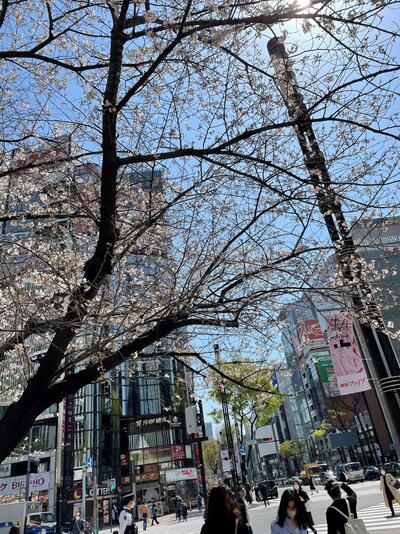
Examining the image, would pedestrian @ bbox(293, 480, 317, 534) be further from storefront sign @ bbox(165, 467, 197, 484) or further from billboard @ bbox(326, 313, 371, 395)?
storefront sign @ bbox(165, 467, 197, 484)

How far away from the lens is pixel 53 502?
A: 119ft

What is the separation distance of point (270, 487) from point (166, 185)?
87.7 ft

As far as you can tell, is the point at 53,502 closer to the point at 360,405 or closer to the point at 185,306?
the point at 360,405

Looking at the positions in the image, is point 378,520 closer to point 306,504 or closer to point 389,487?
point 389,487

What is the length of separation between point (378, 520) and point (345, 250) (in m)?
9.75

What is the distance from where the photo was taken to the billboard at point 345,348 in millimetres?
4914

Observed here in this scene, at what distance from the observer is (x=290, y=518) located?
468 centimetres

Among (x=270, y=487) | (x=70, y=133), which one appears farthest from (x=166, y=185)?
(x=270, y=487)

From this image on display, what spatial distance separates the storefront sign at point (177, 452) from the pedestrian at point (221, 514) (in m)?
40.8

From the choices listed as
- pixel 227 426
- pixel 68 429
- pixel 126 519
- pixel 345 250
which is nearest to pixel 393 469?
pixel 227 426

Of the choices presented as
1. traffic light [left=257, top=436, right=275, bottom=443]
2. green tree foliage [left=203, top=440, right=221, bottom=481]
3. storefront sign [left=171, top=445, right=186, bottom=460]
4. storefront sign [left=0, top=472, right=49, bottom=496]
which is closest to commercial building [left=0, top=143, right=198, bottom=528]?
storefront sign [left=171, top=445, right=186, bottom=460]

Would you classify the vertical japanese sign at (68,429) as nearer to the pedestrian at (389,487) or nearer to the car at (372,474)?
the pedestrian at (389,487)

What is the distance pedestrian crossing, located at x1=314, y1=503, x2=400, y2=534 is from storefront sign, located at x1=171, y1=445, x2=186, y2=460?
29.7 meters

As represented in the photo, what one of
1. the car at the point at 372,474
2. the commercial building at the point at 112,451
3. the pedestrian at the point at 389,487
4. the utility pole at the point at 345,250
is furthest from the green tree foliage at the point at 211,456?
the utility pole at the point at 345,250
